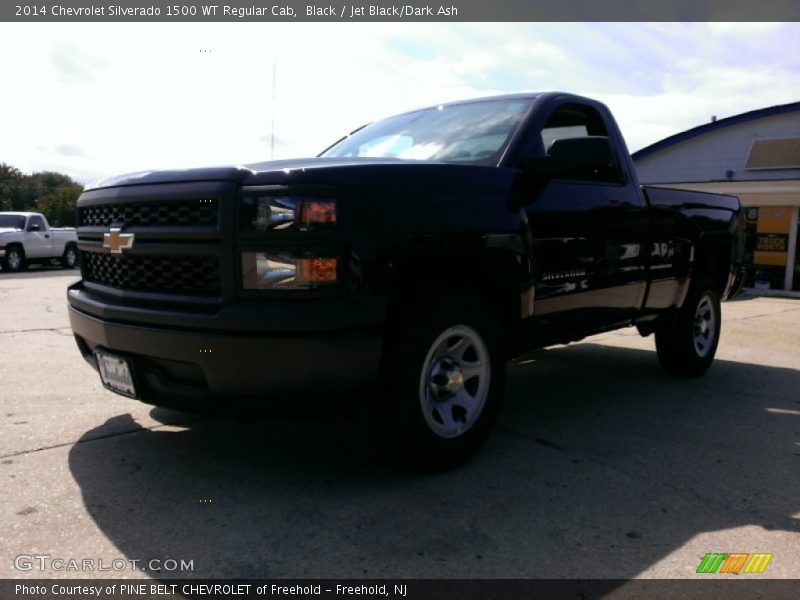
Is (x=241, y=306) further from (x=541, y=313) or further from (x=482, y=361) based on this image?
(x=541, y=313)

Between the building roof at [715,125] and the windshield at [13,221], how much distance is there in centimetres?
1857

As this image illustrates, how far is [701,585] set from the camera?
8.20 ft

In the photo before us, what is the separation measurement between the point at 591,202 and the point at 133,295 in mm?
2705

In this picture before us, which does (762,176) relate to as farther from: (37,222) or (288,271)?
(37,222)

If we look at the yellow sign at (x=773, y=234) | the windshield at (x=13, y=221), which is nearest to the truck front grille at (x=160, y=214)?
the yellow sign at (x=773, y=234)

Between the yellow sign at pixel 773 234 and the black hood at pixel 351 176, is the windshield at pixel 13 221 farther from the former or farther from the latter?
the yellow sign at pixel 773 234

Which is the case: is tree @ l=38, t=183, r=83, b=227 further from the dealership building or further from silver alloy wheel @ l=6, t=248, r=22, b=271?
the dealership building

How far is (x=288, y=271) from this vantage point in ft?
9.31

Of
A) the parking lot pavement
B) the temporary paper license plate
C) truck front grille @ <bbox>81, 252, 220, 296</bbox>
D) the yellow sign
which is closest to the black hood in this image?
truck front grille @ <bbox>81, 252, 220, 296</bbox>

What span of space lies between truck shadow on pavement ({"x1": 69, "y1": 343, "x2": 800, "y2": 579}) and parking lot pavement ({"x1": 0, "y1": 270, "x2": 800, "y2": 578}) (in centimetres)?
1

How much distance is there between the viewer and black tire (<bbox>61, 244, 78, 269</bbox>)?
2295 cm

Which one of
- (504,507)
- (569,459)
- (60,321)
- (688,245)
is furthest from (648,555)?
(60,321)

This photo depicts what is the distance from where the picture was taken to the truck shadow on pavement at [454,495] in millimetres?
2619

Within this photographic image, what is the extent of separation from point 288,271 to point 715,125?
64.4ft
